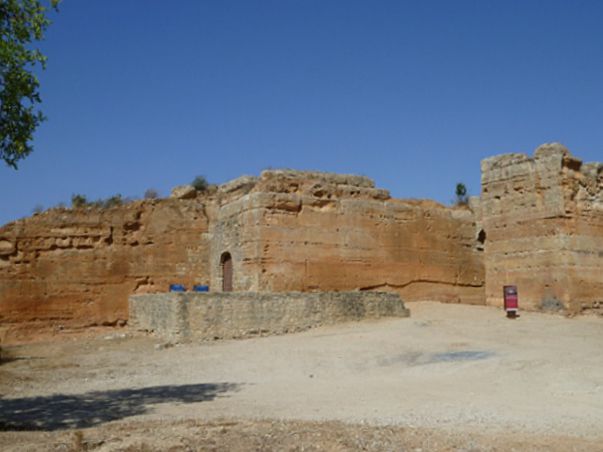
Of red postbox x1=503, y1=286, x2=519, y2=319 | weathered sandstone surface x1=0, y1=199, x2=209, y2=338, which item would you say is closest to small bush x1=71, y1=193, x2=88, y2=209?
weathered sandstone surface x1=0, y1=199, x2=209, y2=338

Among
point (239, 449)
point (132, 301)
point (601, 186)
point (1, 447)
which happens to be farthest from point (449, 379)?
point (132, 301)

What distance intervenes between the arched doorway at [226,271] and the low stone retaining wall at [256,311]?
2851mm

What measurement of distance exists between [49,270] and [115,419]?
38.0ft

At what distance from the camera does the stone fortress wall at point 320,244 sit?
54.3 ft

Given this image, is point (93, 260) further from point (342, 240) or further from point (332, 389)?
point (332, 389)

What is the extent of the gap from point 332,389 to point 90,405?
11.3ft

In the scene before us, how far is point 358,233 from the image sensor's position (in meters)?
17.9

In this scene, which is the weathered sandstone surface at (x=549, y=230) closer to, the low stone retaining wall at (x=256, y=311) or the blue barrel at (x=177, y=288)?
the low stone retaining wall at (x=256, y=311)

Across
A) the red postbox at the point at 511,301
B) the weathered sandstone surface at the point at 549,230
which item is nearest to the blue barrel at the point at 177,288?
the weathered sandstone surface at the point at 549,230

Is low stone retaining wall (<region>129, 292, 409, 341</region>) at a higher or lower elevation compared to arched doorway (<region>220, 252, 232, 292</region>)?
lower

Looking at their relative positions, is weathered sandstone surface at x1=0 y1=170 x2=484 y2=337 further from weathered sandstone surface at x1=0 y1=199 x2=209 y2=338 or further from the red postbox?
the red postbox

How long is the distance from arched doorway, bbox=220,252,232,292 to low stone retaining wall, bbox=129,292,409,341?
285 cm

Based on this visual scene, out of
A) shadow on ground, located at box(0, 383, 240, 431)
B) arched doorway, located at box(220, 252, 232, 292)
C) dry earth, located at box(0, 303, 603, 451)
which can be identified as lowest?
shadow on ground, located at box(0, 383, 240, 431)

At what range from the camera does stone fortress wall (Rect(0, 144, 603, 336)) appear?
54.3ft
